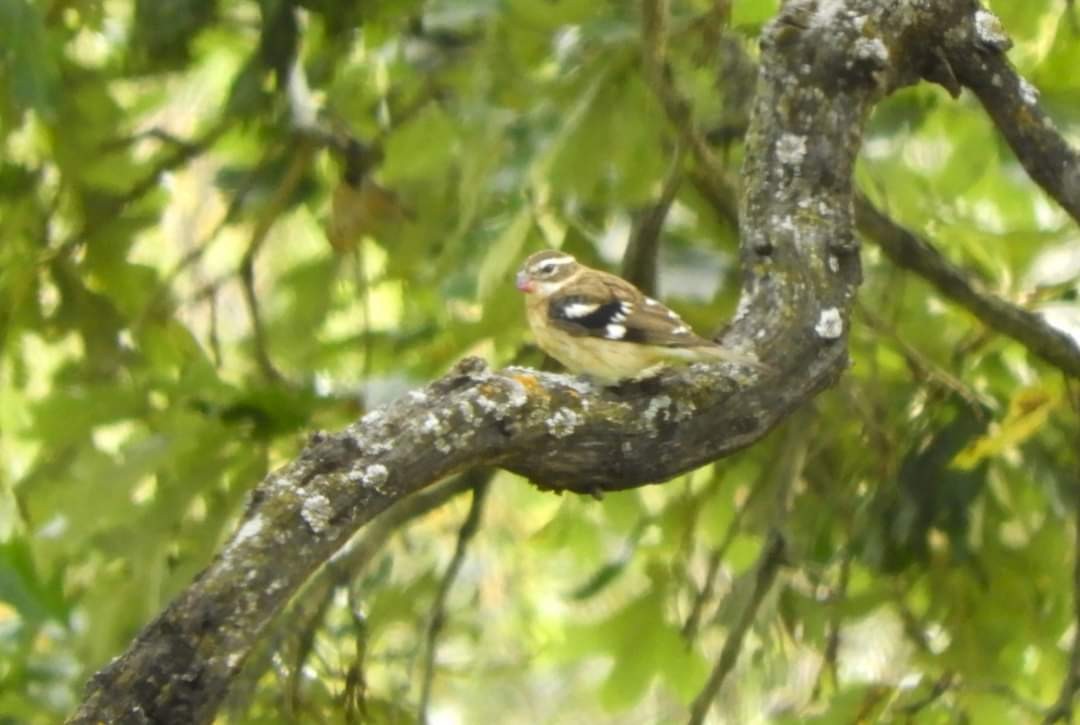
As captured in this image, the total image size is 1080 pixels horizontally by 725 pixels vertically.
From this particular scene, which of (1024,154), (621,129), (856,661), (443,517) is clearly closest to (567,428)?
(1024,154)

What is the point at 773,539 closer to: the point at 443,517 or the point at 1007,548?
the point at 1007,548

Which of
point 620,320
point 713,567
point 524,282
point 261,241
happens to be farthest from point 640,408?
point 261,241

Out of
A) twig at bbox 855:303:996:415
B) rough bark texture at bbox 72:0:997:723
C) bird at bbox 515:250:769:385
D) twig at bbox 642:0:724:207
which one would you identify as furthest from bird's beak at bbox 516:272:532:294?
rough bark texture at bbox 72:0:997:723

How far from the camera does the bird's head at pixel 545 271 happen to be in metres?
4.01

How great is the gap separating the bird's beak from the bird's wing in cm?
7

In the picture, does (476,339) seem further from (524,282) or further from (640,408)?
(640,408)

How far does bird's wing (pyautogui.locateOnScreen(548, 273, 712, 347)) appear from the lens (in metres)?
3.69

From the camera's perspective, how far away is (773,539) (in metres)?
4.25

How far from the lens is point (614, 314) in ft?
12.9

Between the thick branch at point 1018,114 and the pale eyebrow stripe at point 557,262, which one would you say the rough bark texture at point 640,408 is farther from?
the pale eyebrow stripe at point 557,262

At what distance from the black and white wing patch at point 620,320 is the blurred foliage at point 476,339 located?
149 mm

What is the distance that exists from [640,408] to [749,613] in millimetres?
1656

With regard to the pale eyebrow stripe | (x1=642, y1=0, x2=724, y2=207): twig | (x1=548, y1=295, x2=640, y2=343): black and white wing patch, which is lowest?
(x1=548, y1=295, x2=640, y2=343): black and white wing patch

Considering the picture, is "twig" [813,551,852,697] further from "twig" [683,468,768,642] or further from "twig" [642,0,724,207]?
"twig" [642,0,724,207]
